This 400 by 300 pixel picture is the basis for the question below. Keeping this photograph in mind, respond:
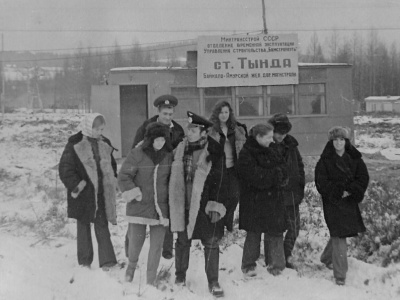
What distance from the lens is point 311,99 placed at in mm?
14008

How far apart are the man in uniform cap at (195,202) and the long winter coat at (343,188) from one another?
3.96ft

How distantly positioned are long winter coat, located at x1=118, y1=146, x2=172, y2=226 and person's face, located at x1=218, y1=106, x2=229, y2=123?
34.0 inches

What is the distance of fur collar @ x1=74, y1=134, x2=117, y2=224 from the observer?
4824 mm

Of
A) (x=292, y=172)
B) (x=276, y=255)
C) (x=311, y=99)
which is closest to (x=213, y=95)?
(x=311, y=99)

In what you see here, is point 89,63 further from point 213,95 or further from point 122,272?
point 122,272

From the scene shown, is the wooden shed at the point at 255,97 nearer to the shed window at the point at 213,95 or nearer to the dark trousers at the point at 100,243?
the shed window at the point at 213,95

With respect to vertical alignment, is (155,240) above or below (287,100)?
below

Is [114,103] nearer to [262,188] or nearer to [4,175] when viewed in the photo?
[4,175]

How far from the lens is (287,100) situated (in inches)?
546

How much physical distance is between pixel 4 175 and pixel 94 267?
25.4 ft

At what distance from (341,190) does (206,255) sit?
157cm

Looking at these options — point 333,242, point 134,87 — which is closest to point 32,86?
point 134,87

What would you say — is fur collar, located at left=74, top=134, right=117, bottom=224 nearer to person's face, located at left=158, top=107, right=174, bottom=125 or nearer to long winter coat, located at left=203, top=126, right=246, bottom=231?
person's face, located at left=158, top=107, right=174, bottom=125

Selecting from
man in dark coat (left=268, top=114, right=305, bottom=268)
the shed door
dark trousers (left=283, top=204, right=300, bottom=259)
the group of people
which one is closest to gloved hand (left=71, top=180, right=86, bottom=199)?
the group of people
